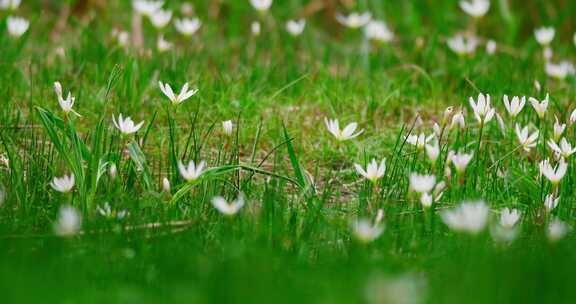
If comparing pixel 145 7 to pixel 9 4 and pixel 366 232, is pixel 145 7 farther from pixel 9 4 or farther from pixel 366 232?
pixel 366 232

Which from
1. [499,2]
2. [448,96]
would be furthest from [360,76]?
[499,2]

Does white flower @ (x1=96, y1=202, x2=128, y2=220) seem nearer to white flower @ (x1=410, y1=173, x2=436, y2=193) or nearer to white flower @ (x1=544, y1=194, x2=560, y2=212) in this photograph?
white flower @ (x1=410, y1=173, x2=436, y2=193)

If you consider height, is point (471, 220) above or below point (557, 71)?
below

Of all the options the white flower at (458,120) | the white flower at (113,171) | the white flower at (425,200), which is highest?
the white flower at (458,120)

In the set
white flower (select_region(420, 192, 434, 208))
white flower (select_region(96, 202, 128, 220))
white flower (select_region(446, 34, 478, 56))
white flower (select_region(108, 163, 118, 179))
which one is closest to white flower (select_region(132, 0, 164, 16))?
white flower (select_region(446, 34, 478, 56))

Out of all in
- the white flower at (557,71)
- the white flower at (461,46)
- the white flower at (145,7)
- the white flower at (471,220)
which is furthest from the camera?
the white flower at (145,7)

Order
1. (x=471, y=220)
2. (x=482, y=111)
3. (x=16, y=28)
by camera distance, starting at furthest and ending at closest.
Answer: (x=16, y=28)
(x=482, y=111)
(x=471, y=220)

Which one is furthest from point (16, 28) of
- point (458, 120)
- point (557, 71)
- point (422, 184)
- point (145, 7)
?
point (557, 71)

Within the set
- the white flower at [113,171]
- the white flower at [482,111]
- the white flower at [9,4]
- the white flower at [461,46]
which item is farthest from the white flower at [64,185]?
the white flower at [461,46]

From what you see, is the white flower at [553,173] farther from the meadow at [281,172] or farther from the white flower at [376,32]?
the white flower at [376,32]
